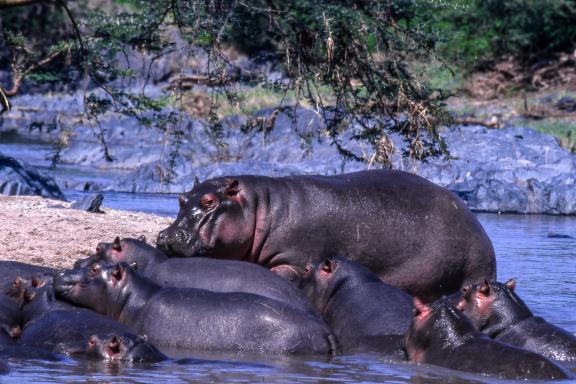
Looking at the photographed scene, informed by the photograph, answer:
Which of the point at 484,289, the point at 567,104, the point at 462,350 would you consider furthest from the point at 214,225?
the point at 567,104

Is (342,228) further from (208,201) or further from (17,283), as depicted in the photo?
(17,283)

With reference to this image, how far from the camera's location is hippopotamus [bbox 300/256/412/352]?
23.5 ft

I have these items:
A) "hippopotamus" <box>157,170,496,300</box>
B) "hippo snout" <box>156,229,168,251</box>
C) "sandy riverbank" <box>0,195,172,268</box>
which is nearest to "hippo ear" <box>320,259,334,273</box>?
"hippopotamus" <box>157,170,496,300</box>

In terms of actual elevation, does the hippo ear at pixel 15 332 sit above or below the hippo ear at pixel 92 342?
below

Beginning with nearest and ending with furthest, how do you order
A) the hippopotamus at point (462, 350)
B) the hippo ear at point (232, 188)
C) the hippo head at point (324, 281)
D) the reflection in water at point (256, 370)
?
the reflection in water at point (256, 370)
the hippopotamus at point (462, 350)
the hippo head at point (324, 281)
the hippo ear at point (232, 188)


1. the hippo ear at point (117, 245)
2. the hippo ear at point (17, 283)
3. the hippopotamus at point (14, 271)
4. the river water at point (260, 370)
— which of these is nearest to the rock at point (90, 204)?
the hippopotamus at point (14, 271)

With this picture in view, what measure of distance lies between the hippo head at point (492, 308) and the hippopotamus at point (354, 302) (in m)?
0.38

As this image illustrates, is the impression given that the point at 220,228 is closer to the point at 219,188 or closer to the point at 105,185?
the point at 219,188

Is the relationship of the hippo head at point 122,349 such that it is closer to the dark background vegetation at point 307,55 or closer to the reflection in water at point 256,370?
the reflection in water at point 256,370

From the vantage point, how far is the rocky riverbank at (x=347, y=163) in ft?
59.1

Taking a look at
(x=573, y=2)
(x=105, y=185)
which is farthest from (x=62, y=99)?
(x=105, y=185)

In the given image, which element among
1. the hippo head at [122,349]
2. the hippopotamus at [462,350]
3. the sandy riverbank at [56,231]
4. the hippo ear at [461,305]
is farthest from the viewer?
the sandy riverbank at [56,231]

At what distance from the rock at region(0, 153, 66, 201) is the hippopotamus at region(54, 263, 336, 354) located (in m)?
7.15

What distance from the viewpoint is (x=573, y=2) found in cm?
3353
